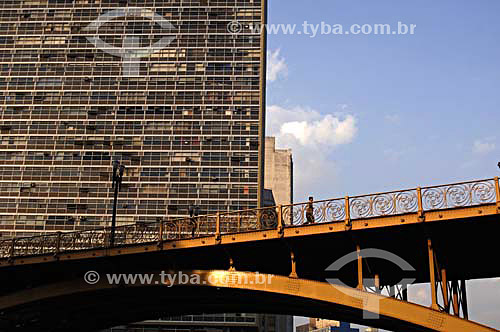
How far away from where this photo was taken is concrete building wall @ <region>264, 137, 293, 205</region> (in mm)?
164875

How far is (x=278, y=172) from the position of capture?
16788 cm

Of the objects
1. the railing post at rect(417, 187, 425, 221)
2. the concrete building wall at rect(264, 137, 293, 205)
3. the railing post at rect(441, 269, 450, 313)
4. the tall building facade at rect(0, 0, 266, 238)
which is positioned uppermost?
the concrete building wall at rect(264, 137, 293, 205)

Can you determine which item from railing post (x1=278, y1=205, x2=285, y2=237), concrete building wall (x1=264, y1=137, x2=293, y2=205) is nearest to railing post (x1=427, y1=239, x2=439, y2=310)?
railing post (x1=278, y1=205, x2=285, y2=237)

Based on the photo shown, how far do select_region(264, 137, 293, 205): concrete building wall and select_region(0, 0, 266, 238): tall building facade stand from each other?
77.2 meters

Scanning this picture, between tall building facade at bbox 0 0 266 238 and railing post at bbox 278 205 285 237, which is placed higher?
tall building facade at bbox 0 0 266 238

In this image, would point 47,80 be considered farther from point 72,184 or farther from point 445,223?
point 445,223

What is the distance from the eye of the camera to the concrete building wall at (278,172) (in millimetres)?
164875

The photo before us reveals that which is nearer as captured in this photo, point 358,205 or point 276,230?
point 358,205

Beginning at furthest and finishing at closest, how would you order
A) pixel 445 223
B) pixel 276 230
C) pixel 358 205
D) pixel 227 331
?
pixel 227 331 < pixel 276 230 < pixel 358 205 < pixel 445 223

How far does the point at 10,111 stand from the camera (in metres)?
87.8

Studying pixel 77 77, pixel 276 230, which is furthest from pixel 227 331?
pixel 276 230

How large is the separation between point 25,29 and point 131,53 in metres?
17.5

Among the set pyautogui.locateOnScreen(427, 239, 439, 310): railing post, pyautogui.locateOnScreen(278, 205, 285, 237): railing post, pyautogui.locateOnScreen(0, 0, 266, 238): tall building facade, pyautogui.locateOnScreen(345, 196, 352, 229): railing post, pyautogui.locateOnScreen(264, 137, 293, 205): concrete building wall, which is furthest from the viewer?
pyautogui.locateOnScreen(264, 137, 293, 205): concrete building wall

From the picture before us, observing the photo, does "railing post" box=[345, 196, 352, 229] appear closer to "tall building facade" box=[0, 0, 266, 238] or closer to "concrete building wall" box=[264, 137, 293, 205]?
"tall building facade" box=[0, 0, 266, 238]
